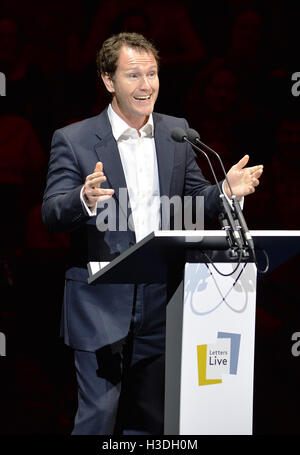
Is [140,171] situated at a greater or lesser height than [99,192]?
greater

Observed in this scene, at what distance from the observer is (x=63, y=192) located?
98.9 inches

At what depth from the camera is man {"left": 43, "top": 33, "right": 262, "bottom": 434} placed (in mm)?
2502

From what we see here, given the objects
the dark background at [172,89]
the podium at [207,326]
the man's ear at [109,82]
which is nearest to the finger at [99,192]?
the podium at [207,326]

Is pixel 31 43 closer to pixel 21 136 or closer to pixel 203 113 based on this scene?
pixel 21 136

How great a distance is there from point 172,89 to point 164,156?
6.02ft

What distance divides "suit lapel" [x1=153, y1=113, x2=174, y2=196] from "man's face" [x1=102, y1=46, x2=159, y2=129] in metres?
0.09

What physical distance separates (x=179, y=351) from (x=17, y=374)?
7.02ft

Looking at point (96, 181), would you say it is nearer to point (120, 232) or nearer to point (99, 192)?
point (99, 192)

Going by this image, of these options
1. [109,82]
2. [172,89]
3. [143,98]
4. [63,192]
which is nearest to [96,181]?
[63,192]

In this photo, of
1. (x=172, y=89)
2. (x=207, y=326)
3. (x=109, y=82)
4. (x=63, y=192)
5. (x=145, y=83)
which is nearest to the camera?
(x=207, y=326)

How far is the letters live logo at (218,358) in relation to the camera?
2094 millimetres

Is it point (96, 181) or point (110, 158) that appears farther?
point (110, 158)

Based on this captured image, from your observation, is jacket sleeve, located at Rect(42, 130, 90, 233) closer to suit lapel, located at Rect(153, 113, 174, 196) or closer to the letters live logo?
suit lapel, located at Rect(153, 113, 174, 196)
